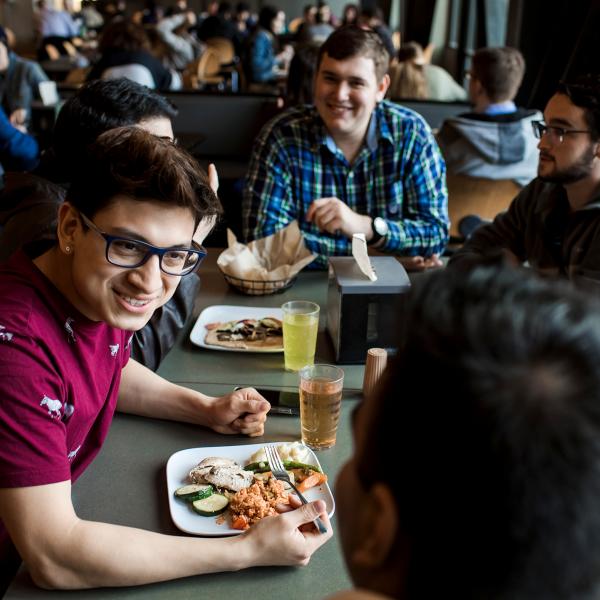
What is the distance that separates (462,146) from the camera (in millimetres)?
3639

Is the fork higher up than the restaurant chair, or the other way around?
the fork

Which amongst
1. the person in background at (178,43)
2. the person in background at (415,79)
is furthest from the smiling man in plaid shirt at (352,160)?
the person in background at (178,43)

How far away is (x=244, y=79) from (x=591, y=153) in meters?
7.65

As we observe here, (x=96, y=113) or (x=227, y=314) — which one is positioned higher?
(x=96, y=113)

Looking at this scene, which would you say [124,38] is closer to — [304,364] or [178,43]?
[304,364]

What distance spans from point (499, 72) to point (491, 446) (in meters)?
3.73

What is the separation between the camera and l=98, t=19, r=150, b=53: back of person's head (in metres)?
4.99

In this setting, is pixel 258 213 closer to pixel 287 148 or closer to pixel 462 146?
pixel 287 148

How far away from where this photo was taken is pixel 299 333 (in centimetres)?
164

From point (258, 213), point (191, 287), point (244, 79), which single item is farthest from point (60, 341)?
point (244, 79)

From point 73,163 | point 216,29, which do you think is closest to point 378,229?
point 73,163

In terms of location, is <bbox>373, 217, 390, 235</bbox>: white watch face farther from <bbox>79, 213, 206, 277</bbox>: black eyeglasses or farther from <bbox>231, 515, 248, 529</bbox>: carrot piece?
<bbox>231, 515, 248, 529</bbox>: carrot piece

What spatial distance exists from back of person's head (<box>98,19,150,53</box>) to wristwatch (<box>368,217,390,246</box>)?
330 cm

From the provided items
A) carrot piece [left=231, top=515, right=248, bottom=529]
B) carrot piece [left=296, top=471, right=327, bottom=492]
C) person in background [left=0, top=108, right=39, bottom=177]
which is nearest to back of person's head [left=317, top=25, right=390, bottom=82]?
carrot piece [left=296, top=471, right=327, bottom=492]
